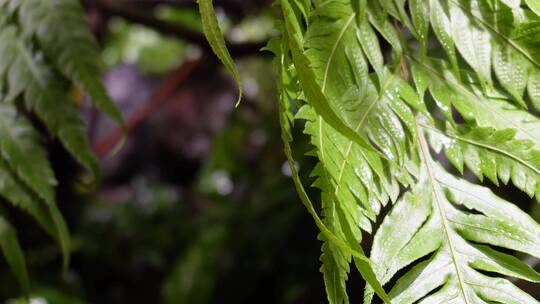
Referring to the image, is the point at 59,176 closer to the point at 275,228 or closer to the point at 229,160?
the point at 275,228

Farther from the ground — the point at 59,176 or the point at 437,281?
the point at 437,281

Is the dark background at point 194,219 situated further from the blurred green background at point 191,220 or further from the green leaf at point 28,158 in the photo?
the green leaf at point 28,158

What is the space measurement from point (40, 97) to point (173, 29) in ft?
3.38

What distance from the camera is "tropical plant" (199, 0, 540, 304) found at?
25.9 inches

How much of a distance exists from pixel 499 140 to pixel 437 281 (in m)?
0.18

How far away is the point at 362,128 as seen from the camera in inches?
27.9

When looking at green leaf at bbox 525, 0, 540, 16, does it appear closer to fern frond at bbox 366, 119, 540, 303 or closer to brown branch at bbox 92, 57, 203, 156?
fern frond at bbox 366, 119, 540, 303

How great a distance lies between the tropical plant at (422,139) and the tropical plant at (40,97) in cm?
45

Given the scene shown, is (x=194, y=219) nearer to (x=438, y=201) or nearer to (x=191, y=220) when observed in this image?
(x=191, y=220)

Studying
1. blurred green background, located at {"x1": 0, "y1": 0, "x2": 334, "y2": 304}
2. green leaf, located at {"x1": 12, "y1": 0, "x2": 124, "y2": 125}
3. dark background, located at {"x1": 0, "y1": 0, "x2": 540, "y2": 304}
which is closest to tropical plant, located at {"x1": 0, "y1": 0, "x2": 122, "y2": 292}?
green leaf, located at {"x1": 12, "y1": 0, "x2": 124, "y2": 125}

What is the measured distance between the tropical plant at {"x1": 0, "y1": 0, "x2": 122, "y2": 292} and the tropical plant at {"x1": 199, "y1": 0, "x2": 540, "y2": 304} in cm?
45

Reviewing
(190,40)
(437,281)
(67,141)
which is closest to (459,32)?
(437,281)

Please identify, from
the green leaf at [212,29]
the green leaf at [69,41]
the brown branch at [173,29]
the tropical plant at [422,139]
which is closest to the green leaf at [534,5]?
the tropical plant at [422,139]

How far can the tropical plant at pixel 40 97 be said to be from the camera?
1007 millimetres
